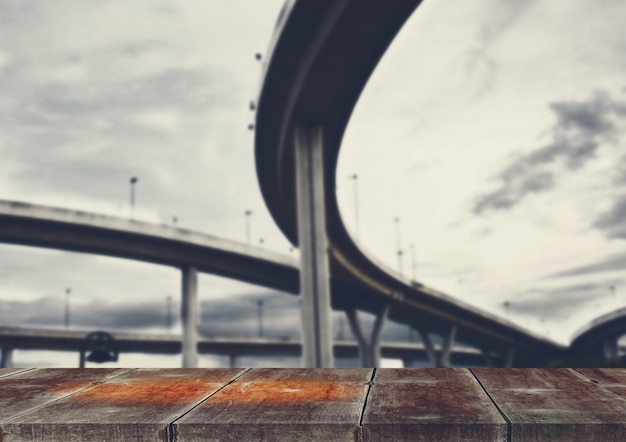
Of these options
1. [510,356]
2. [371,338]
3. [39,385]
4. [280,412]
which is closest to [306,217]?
[39,385]

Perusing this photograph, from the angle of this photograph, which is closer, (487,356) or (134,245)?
(134,245)

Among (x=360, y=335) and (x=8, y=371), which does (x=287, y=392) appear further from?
(x=360, y=335)

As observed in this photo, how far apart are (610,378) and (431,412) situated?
1491mm

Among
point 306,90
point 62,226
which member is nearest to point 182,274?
point 62,226

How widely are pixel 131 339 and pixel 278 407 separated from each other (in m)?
87.6

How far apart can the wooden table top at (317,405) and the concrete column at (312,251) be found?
2708cm

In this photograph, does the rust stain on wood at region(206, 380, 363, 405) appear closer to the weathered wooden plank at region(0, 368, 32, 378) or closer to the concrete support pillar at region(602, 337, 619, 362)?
the weathered wooden plank at region(0, 368, 32, 378)

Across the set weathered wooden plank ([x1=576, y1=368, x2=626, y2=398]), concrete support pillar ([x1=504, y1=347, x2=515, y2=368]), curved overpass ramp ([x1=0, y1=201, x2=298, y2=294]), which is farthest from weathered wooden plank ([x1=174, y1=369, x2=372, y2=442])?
concrete support pillar ([x1=504, y1=347, x2=515, y2=368])

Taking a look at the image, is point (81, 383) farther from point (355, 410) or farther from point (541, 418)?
point (541, 418)

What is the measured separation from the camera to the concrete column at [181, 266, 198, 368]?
54562 millimetres

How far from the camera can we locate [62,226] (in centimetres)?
4697

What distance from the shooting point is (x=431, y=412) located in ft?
10.7

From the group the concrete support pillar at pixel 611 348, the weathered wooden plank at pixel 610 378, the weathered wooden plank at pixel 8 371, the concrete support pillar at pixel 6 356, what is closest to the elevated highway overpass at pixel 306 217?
the weathered wooden plank at pixel 610 378

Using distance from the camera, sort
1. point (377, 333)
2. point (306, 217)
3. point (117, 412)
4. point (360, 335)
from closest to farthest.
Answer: point (117, 412), point (306, 217), point (377, 333), point (360, 335)
